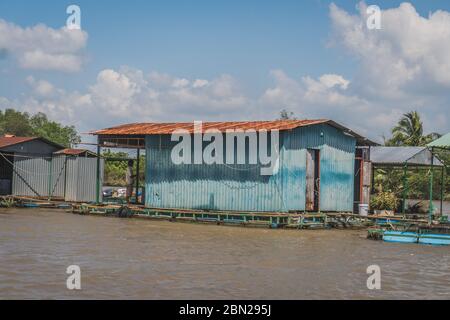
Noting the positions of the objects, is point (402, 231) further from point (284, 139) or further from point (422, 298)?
point (422, 298)

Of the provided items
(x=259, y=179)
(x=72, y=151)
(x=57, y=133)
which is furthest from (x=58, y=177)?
(x=57, y=133)

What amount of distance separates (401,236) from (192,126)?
10.2 m

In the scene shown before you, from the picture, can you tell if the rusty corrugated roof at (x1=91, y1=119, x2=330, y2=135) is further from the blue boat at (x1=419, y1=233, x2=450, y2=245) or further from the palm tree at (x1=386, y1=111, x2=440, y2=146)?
the palm tree at (x1=386, y1=111, x2=440, y2=146)

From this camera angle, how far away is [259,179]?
23031 mm

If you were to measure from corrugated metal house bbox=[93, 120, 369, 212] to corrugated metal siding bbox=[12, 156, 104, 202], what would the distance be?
135 inches

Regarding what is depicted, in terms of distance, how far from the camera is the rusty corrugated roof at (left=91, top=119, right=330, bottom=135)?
912 inches

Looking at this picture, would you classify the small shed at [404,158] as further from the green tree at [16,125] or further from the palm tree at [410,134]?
the green tree at [16,125]

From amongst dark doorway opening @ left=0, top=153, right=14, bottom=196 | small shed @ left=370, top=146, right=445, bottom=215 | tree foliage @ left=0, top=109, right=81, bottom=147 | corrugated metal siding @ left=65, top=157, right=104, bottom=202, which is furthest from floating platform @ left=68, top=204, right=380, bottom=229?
tree foliage @ left=0, top=109, right=81, bottom=147

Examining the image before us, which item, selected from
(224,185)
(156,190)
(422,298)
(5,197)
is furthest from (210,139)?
(422,298)

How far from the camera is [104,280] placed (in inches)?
466

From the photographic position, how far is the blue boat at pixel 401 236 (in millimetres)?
19208

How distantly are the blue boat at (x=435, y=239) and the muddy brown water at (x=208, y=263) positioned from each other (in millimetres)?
503
